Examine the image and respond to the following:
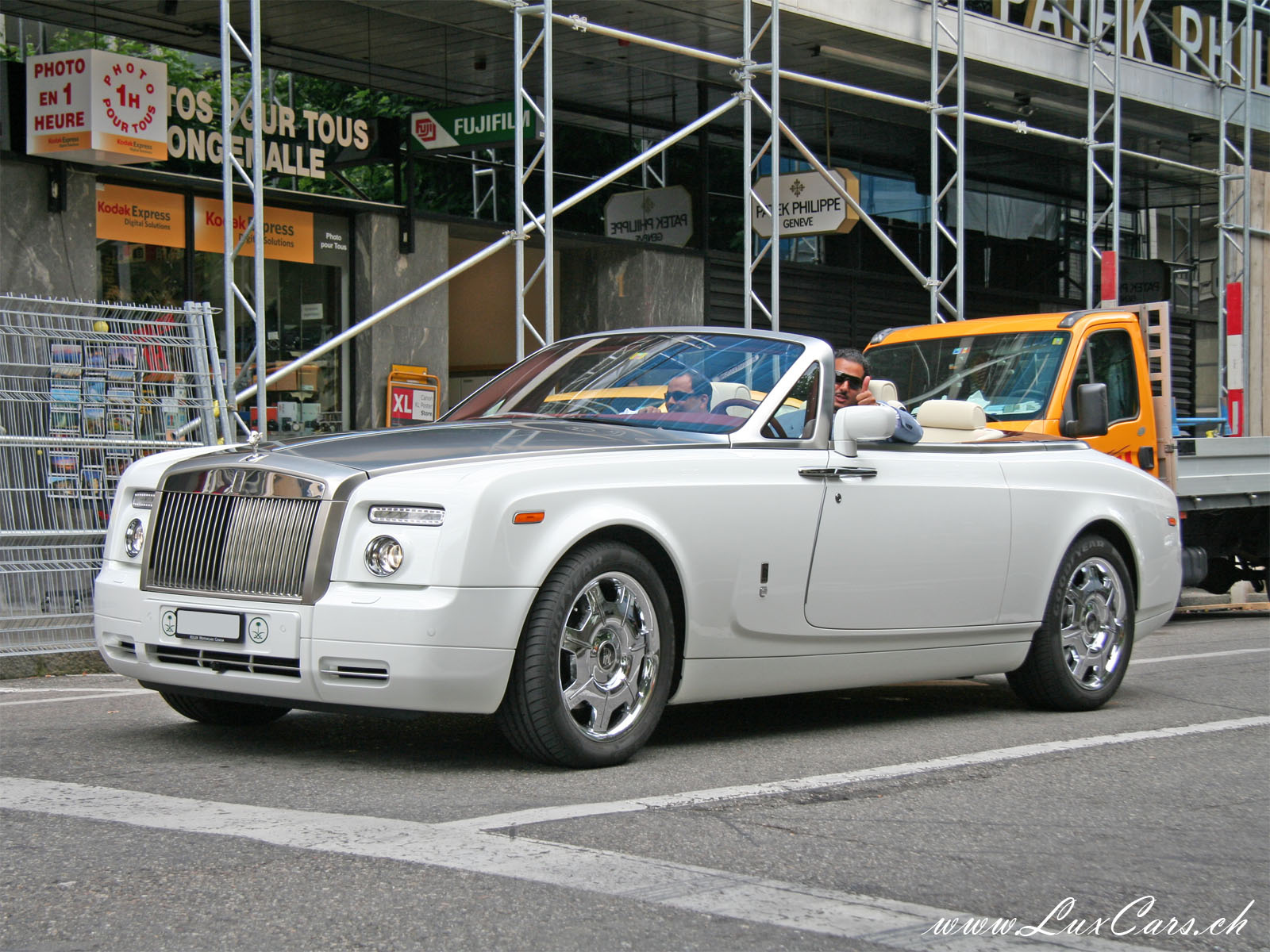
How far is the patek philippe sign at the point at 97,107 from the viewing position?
13.4 m

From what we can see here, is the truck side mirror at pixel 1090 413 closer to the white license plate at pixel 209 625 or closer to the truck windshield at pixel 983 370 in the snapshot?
the truck windshield at pixel 983 370

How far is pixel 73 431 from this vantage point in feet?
31.6

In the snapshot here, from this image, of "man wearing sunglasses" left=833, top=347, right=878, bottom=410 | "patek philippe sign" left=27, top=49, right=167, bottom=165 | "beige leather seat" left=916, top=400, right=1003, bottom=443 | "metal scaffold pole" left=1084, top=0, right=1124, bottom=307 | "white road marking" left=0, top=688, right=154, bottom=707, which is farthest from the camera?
"metal scaffold pole" left=1084, top=0, right=1124, bottom=307

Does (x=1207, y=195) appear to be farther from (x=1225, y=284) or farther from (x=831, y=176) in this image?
(x=831, y=176)

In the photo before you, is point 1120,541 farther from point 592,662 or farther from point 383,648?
point 383,648

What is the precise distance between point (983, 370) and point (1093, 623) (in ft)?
11.9

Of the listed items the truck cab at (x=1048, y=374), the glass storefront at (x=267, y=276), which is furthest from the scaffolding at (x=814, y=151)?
the truck cab at (x=1048, y=374)

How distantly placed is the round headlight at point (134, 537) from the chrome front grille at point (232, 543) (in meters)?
0.16

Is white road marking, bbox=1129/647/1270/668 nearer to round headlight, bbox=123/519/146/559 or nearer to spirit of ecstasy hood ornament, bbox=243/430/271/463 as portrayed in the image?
spirit of ecstasy hood ornament, bbox=243/430/271/463

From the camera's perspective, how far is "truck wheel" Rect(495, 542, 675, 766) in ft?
17.9

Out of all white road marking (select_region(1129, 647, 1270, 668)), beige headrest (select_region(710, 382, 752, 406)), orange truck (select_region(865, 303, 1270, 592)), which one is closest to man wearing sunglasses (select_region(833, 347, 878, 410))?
beige headrest (select_region(710, 382, 752, 406))

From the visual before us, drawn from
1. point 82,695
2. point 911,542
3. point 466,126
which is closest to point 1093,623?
point 911,542

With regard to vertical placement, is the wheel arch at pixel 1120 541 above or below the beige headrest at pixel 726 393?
below

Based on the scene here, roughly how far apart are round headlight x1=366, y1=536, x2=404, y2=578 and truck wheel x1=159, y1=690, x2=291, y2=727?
1.26m
